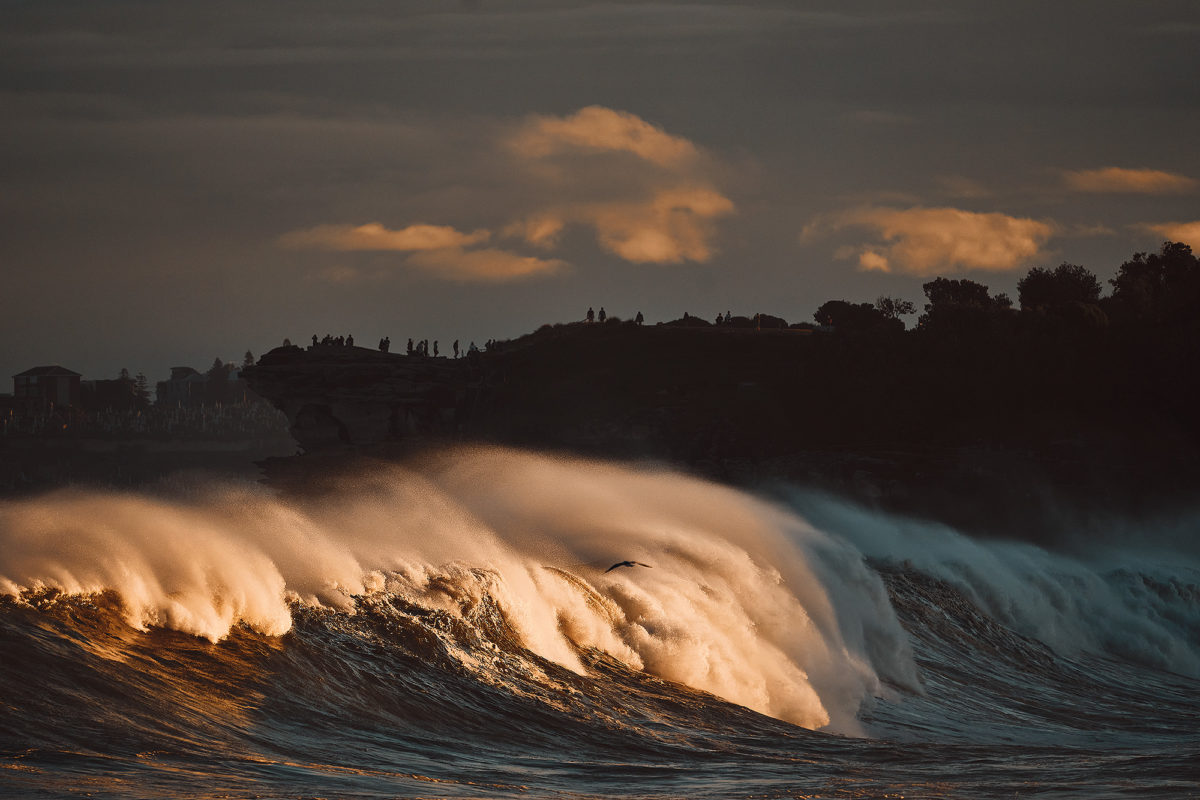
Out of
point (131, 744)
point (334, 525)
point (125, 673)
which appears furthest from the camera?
point (334, 525)

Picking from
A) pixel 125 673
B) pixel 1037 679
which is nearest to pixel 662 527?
pixel 1037 679

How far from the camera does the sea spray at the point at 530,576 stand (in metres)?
17.9

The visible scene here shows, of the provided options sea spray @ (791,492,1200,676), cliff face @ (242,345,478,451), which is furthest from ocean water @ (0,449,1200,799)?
cliff face @ (242,345,478,451)

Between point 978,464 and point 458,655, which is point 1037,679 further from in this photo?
point 978,464

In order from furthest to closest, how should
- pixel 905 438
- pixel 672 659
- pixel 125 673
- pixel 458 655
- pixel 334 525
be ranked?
pixel 905 438 < pixel 334 525 < pixel 672 659 < pixel 458 655 < pixel 125 673

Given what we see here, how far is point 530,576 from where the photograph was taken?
75.2 feet

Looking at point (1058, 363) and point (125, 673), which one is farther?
point (1058, 363)

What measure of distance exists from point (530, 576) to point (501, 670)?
3684 mm

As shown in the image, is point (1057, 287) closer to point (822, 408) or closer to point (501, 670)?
point (822, 408)

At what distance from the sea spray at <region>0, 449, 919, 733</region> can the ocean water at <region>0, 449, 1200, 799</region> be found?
60 mm

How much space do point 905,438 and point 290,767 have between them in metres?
89.7

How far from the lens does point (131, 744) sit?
12.9 meters

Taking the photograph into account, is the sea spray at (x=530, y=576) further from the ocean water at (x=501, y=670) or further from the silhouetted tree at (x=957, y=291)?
the silhouetted tree at (x=957, y=291)

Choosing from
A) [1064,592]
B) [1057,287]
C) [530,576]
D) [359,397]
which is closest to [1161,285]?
[1057,287]
